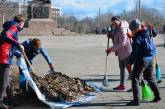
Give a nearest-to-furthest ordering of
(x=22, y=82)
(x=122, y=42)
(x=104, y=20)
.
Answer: (x=22, y=82) < (x=122, y=42) < (x=104, y=20)

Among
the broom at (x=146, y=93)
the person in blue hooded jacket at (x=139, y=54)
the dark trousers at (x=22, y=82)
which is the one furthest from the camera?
the dark trousers at (x=22, y=82)

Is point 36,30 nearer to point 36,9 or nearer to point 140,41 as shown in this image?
point 36,9

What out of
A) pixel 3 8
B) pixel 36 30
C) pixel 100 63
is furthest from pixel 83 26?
pixel 3 8

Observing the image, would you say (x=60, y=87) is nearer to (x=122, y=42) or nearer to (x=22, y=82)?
(x=22, y=82)

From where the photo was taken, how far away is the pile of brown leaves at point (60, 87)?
10.7 meters

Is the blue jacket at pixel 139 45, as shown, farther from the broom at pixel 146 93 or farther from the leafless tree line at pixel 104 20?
the leafless tree line at pixel 104 20

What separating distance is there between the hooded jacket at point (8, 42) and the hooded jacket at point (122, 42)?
2943 millimetres

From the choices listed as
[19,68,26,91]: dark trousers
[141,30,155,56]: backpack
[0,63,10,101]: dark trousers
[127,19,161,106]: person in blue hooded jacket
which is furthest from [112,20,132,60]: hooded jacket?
[0,63,10,101]: dark trousers

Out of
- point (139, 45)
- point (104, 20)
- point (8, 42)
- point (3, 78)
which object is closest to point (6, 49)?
point (8, 42)

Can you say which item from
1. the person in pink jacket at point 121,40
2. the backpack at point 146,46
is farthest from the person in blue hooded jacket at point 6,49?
the person in pink jacket at point 121,40

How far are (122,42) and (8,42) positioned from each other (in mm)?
3245

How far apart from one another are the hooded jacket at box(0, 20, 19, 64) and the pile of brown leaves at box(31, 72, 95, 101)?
1.15 m

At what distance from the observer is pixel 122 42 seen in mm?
12203

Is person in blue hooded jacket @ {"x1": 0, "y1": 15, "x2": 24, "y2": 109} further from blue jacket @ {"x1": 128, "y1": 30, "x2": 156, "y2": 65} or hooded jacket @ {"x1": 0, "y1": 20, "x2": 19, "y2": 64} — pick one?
blue jacket @ {"x1": 128, "y1": 30, "x2": 156, "y2": 65}
